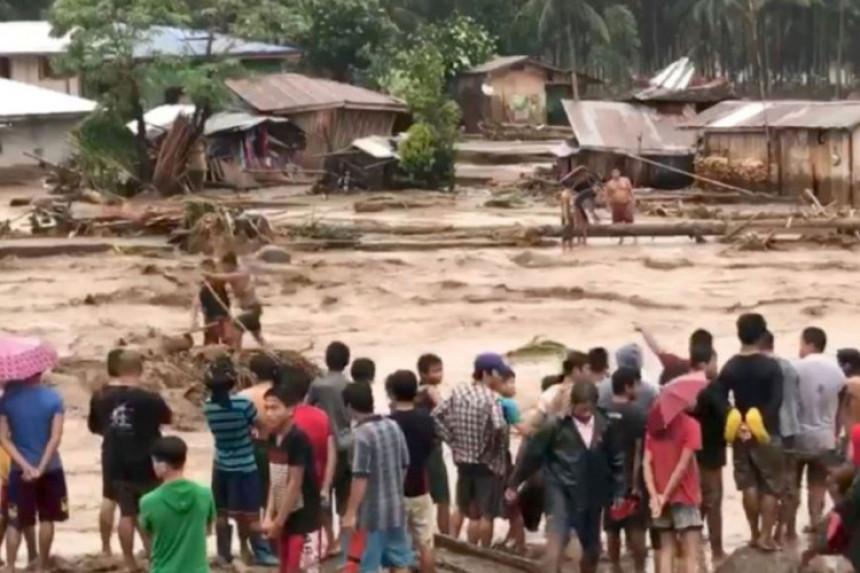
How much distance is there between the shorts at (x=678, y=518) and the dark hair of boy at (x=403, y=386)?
1.60 meters

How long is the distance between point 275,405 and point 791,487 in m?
3.70

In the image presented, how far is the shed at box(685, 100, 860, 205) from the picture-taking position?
1586 inches

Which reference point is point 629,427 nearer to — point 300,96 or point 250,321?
point 250,321

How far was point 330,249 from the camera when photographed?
32.0m

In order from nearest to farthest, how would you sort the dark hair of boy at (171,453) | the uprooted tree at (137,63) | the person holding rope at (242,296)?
the dark hair of boy at (171,453) → the person holding rope at (242,296) → the uprooted tree at (137,63)

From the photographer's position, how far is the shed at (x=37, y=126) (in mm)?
48938

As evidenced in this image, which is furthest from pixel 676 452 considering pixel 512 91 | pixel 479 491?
pixel 512 91

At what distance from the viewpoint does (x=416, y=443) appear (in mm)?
9641

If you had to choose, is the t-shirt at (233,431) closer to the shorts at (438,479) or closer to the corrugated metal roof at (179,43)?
the shorts at (438,479)

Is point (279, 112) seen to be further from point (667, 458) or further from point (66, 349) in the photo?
point (667, 458)

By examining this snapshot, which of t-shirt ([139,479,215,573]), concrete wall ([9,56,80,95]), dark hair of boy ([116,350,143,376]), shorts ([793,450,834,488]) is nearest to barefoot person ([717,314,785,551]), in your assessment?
shorts ([793,450,834,488])

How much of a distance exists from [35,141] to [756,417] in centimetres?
4182

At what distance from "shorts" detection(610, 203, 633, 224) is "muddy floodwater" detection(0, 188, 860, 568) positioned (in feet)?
2.09

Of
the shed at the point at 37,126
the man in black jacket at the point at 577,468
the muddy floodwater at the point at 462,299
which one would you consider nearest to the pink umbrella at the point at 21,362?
the man in black jacket at the point at 577,468
